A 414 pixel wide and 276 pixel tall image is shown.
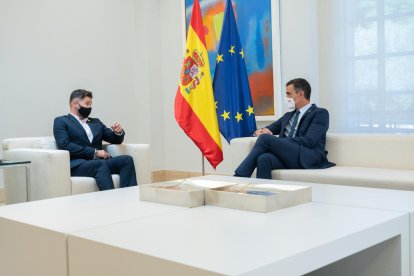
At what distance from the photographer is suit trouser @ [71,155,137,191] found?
14.8ft

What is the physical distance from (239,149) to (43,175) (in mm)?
1746

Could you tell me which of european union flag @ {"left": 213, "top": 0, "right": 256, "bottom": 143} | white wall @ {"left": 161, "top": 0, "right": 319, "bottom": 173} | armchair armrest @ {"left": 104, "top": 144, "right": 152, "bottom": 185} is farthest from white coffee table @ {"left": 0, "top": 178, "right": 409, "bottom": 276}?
white wall @ {"left": 161, "top": 0, "right": 319, "bottom": 173}

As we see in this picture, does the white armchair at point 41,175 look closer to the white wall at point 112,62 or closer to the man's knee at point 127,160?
the man's knee at point 127,160

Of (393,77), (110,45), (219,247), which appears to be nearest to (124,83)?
(110,45)

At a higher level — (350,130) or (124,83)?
(124,83)

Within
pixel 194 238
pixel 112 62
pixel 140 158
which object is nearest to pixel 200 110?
pixel 140 158

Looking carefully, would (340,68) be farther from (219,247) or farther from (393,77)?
(219,247)

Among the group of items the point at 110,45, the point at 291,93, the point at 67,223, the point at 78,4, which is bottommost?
the point at 67,223

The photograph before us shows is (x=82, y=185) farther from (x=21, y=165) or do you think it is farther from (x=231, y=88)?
(x=231, y=88)

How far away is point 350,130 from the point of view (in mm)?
5293

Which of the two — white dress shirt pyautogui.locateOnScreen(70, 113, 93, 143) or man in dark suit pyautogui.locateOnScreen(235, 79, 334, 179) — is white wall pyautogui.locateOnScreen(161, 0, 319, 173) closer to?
man in dark suit pyautogui.locateOnScreen(235, 79, 334, 179)

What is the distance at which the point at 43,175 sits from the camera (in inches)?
169

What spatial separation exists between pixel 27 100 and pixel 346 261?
4.64 meters

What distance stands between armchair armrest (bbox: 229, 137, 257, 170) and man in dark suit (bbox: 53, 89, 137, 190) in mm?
949
